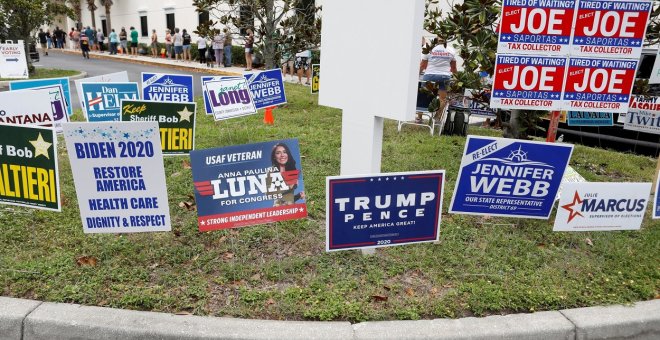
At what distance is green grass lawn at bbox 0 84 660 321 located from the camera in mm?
3420

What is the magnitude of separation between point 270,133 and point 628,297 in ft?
19.3

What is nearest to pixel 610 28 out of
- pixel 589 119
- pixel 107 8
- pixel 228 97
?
pixel 589 119

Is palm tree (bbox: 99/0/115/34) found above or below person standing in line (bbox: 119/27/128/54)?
above

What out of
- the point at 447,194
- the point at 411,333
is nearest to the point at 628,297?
the point at 411,333

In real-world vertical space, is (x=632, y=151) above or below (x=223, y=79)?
below

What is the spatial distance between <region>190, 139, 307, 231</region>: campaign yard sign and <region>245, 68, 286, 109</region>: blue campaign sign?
492 centimetres

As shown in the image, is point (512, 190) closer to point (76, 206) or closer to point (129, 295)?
point (129, 295)

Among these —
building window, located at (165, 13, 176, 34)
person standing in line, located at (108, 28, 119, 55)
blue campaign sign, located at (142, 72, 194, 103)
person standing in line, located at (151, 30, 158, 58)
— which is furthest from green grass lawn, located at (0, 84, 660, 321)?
building window, located at (165, 13, 176, 34)

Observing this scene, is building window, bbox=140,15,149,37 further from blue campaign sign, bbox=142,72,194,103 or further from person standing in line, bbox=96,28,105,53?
blue campaign sign, bbox=142,72,194,103

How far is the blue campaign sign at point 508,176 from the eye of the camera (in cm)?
411

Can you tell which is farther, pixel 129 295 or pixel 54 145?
pixel 54 145

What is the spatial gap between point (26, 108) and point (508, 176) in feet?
16.6

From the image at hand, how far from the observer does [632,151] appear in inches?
347

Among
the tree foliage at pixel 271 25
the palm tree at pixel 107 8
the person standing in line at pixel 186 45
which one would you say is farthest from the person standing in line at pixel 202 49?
the palm tree at pixel 107 8
